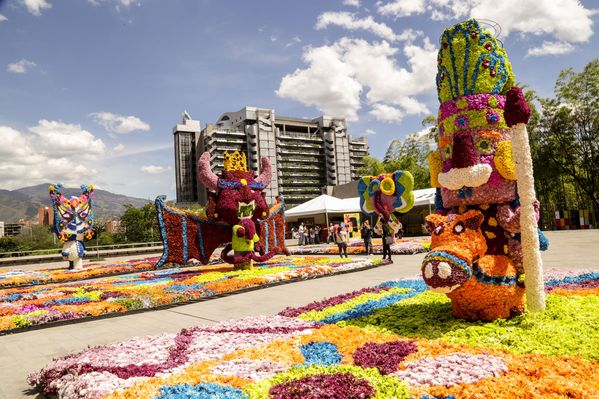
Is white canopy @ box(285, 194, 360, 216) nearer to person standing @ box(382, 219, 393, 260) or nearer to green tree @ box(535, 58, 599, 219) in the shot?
person standing @ box(382, 219, 393, 260)

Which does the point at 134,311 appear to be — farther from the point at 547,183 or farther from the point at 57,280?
the point at 547,183

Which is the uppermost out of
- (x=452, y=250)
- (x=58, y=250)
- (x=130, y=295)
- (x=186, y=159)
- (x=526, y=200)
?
(x=186, y=159)

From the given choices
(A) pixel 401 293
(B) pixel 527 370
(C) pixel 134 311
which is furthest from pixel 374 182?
(B) pixel 527 370

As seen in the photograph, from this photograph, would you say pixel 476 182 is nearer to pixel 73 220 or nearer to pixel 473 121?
pixel 473 121

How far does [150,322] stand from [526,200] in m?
7.27

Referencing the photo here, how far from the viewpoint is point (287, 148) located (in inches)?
4318

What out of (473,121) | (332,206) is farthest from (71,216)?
(473,121)

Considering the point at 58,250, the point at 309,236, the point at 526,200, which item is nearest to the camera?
the point at 526,200

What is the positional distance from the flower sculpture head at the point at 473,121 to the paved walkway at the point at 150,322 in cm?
464

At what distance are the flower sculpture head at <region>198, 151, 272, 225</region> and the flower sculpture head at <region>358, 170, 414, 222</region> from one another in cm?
624

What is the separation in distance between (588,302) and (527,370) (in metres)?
3.10

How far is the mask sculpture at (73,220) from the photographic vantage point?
1892 cm

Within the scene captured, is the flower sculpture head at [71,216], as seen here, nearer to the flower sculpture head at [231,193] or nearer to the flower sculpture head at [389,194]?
the flower sculpture head at [231,193]

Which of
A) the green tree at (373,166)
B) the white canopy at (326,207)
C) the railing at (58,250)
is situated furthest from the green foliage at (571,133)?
the railing at (58,250)
